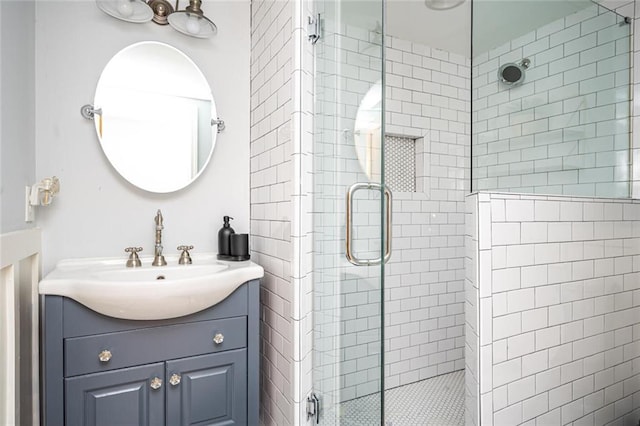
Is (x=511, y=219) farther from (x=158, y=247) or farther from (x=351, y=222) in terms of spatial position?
(x=158, y=247)

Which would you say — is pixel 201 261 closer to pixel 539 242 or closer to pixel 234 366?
pixel 234 366

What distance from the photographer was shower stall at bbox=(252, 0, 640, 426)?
1.26 meters

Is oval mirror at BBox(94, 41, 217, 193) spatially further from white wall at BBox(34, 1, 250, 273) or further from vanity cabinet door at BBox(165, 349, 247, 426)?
vanity cabinet door at BBox(165, 349, 247, 426)

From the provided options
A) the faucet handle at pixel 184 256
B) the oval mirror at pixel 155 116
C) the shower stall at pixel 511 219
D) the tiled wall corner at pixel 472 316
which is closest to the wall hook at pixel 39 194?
the oval mirror at pixel 155 116

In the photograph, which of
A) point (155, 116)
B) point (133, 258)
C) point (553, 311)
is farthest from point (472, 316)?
point (155, 116)

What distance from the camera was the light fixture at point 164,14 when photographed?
159cm

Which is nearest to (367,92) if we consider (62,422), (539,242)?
(539,242)

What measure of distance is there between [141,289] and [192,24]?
132 cm

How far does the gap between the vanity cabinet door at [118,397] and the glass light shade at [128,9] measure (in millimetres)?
1560

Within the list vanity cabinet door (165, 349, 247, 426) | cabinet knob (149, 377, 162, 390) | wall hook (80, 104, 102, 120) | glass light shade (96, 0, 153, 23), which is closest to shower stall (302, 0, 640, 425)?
vanity cabinet door (165, 349, 247, 426)

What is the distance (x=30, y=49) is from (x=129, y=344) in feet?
4.24

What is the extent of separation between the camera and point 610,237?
1.65m

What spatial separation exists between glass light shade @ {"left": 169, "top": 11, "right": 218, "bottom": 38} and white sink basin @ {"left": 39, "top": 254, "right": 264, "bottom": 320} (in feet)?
3.96

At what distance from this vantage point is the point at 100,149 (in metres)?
1.65
